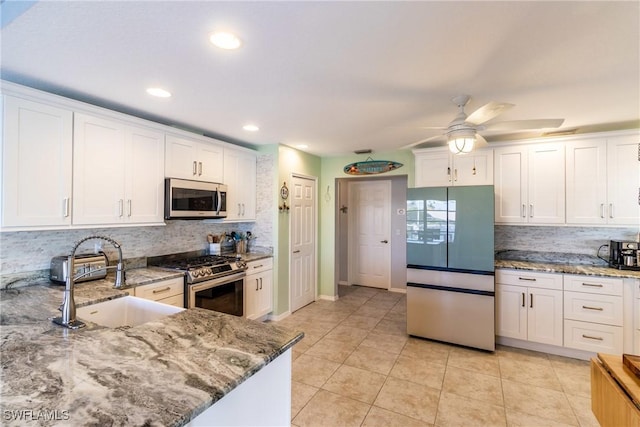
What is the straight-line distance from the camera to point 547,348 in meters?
3.25

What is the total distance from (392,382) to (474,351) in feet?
3.97

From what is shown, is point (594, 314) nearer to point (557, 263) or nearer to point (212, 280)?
point (557, 263)

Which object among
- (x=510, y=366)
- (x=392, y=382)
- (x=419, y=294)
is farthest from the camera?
(x=419, y=294)

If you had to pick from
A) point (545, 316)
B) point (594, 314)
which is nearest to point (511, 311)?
point (545, 316)

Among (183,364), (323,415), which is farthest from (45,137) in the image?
(323,415)

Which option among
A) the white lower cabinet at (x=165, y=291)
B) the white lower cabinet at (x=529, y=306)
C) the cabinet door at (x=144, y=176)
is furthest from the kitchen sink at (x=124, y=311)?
the white lower cabinet at (x=529, y=306)

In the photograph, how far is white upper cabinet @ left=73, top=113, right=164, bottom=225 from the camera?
2.40m

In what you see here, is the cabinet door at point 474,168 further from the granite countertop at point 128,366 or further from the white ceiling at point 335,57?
the granite countertop at point 128,366

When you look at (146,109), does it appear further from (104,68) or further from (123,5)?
(123,5)

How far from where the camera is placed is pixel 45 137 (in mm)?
2184

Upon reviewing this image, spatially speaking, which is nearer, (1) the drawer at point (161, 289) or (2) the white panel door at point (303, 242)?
(1) the drawer at point (161, 289)

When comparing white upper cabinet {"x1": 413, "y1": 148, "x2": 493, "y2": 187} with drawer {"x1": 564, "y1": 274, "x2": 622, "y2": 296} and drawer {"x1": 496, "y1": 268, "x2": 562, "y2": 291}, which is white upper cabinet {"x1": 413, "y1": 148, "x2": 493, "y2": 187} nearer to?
drawer {"x1": 496, "y1": 268, "x2": 562, "y2": 291}

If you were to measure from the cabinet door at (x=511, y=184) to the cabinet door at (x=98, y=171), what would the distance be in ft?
13.2

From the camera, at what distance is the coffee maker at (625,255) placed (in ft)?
10.0
